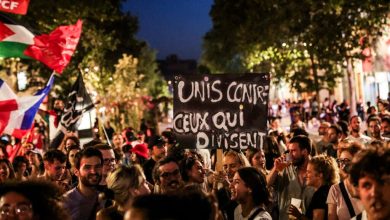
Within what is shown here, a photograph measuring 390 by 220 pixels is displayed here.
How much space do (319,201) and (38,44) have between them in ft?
29.1

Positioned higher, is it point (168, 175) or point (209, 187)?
point (168, 175)

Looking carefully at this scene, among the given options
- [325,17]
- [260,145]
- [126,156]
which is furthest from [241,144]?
[325,17]

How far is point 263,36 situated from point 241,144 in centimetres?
2902

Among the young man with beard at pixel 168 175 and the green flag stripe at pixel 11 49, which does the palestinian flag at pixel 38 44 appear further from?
the young man with beard at pixel 168 175

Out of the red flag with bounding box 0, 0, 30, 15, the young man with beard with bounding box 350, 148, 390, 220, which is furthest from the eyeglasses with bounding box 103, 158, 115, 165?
the red flag with bounding box 0, 0, 30, 15

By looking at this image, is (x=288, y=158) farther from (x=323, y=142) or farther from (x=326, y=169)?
(x=323, y=142)

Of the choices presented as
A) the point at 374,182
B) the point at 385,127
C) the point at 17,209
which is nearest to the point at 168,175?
the point at 17,209

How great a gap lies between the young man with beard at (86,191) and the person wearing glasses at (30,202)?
1372mm

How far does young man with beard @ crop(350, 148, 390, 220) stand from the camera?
3.81 m

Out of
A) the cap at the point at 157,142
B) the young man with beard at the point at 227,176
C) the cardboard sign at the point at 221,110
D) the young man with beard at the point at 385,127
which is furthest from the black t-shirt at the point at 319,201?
the young man with beard at the point at 385,127

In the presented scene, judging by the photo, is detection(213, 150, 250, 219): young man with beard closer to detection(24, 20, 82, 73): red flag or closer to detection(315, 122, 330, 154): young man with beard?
detection(315, 122, 330, 154): young man with beard

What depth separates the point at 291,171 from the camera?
7.74m

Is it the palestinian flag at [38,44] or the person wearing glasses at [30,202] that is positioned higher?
the palestinian flag at [38,44]

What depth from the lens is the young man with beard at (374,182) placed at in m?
3.81
